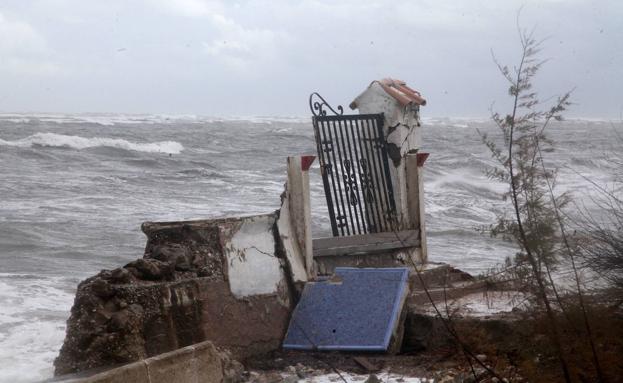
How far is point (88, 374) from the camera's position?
14.8 ft

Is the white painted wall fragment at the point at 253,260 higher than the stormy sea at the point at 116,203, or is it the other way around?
the white painted wall fragment at the point at 253,260

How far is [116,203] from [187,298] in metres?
12.5

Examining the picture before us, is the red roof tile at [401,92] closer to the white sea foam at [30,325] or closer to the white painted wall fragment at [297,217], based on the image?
the white painted wall fragment at [297,217]

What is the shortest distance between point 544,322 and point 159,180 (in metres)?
19.6

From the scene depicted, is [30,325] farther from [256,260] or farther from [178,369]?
[178,369]

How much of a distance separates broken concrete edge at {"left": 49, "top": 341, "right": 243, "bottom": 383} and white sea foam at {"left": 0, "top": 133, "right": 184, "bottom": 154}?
27025mm

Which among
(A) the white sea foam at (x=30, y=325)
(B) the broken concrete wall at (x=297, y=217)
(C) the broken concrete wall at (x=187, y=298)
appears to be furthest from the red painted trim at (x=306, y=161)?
(A) the white sea foam at (x=30, y=325)

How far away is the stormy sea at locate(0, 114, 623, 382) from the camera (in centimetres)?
855

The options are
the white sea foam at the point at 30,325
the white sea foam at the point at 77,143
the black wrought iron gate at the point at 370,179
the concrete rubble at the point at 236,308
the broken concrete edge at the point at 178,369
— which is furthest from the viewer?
the white sea foam at the point at 77,143

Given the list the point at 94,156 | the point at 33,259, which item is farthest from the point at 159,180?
the point at 33,259

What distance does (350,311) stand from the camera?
6309mm

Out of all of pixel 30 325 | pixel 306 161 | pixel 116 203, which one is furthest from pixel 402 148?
pixel 116 203

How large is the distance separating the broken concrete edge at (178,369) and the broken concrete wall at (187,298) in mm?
278

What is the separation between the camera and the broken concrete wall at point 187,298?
16.7 feet
